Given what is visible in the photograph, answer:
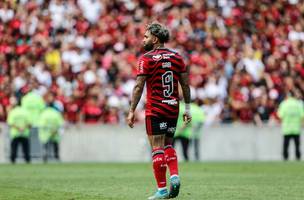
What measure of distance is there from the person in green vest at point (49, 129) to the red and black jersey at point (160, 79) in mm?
15363

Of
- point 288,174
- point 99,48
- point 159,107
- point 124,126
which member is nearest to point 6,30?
point 99,48

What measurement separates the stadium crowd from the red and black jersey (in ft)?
49.5

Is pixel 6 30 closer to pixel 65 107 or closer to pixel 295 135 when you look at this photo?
pixel 65 107

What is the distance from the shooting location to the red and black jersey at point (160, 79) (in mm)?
11023

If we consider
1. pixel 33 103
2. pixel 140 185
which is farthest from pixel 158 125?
pixel 33 103

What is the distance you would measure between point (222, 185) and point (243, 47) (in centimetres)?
1583

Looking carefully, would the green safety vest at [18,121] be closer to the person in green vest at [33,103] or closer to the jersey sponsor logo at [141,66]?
the person in green vest at [33,103]

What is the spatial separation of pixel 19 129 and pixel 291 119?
8240 millimetres

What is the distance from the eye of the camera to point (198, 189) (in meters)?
13.2

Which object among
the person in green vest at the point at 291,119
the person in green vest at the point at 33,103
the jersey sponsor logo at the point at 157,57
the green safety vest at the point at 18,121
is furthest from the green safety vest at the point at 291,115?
the jersey sponsor logo at the point at 157,57

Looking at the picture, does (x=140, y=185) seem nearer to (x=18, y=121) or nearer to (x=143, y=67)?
(x=143, y=67)

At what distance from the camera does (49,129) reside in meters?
26.6

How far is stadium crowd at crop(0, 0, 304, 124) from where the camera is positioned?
90.0 ft

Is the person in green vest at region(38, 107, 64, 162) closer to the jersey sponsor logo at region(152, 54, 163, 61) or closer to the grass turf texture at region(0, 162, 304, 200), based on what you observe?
the grass turf texture at region(0, 162, 304, 200)
